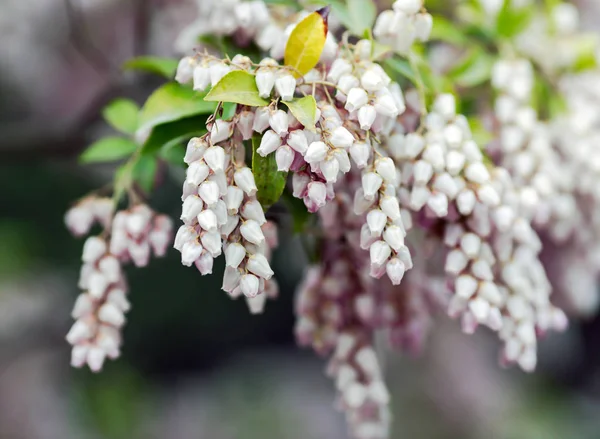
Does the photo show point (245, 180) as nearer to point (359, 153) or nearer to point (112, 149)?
point (359, 153)

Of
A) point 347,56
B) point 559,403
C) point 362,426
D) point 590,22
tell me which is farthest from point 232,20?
point 559,403

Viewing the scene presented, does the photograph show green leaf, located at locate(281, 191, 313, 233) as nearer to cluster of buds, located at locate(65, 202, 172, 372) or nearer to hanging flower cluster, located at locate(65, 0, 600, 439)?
hanging flower cluster, located at locate(65, 0, 600, 439)

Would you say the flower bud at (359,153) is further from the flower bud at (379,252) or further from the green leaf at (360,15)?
the green leaf at (360,15)

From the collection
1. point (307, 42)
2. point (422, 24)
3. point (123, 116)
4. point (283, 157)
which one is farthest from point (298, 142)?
point (123, 116)

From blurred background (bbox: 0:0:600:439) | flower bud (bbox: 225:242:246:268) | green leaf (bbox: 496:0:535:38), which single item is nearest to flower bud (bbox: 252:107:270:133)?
flower bud (bbox: 225:242:246:268)

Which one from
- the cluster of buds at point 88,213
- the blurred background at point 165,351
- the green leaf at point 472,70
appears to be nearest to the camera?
the cluster of buds at point 88,213

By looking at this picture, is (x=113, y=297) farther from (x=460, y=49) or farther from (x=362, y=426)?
(x=460, y=49)

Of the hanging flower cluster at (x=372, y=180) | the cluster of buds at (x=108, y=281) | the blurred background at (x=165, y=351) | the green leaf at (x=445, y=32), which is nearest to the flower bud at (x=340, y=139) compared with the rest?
the hanging flower cluster at (x=372, y=180)
